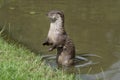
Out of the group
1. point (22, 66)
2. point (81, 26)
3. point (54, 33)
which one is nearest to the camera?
point (22, 66)

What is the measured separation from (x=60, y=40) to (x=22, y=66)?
141 cm

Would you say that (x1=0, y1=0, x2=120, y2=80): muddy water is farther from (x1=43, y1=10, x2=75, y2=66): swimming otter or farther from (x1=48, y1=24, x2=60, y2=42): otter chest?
(x1=48, y1=24, x2=60, y2=42): otter chest

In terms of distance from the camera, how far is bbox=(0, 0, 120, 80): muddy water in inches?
316

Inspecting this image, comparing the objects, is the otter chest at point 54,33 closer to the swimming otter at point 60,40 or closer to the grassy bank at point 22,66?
the swimming otter at point 60,40

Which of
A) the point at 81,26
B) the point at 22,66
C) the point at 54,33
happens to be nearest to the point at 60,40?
the point at 54,33

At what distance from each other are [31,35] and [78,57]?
1.85 m

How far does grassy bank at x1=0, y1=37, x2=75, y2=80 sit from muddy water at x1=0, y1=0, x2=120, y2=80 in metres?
0.53

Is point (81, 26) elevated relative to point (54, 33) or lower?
lower

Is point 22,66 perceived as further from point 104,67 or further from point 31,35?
point 31,35

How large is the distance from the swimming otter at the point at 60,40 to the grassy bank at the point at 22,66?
1.51 ft

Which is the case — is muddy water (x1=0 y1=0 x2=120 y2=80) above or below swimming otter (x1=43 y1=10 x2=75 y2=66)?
below

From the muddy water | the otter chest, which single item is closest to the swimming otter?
the otter chest

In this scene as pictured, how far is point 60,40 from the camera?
7816 millimetres

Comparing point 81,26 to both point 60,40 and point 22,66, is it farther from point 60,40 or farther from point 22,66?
point 22,66
